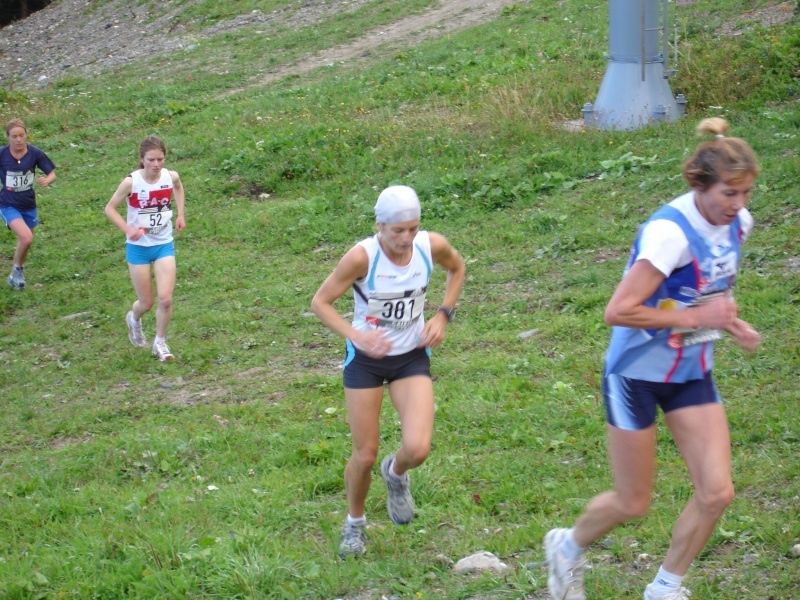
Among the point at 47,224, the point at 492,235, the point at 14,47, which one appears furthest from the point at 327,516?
the point at 14,47

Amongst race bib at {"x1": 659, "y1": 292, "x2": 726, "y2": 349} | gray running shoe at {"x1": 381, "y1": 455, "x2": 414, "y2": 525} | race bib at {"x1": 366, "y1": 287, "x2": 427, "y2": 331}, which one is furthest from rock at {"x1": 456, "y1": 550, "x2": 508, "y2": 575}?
race bib at {"x1": 659, "y1": 292, "x2": 726, "y2": 349}

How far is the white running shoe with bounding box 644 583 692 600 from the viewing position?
3.84 metres

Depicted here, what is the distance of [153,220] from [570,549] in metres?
5.91

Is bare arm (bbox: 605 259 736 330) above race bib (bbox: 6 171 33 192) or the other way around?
above

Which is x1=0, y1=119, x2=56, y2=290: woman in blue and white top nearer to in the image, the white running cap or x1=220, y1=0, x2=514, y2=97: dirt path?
the white running cap

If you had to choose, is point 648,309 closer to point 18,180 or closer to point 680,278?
point 680,278

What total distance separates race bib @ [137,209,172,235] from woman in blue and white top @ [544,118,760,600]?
5872 mm

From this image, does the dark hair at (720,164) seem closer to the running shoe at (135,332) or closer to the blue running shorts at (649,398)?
the blue running shorts at (649,398)

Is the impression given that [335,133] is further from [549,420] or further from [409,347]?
[409,347]

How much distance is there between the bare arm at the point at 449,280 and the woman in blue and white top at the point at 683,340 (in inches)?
40.1

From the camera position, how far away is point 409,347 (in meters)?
4.70

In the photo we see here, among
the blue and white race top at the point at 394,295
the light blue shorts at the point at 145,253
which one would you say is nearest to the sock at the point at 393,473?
the blue and white race top at the point at 394,295

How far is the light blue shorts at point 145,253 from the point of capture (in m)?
8.87

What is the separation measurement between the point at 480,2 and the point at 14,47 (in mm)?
17018
